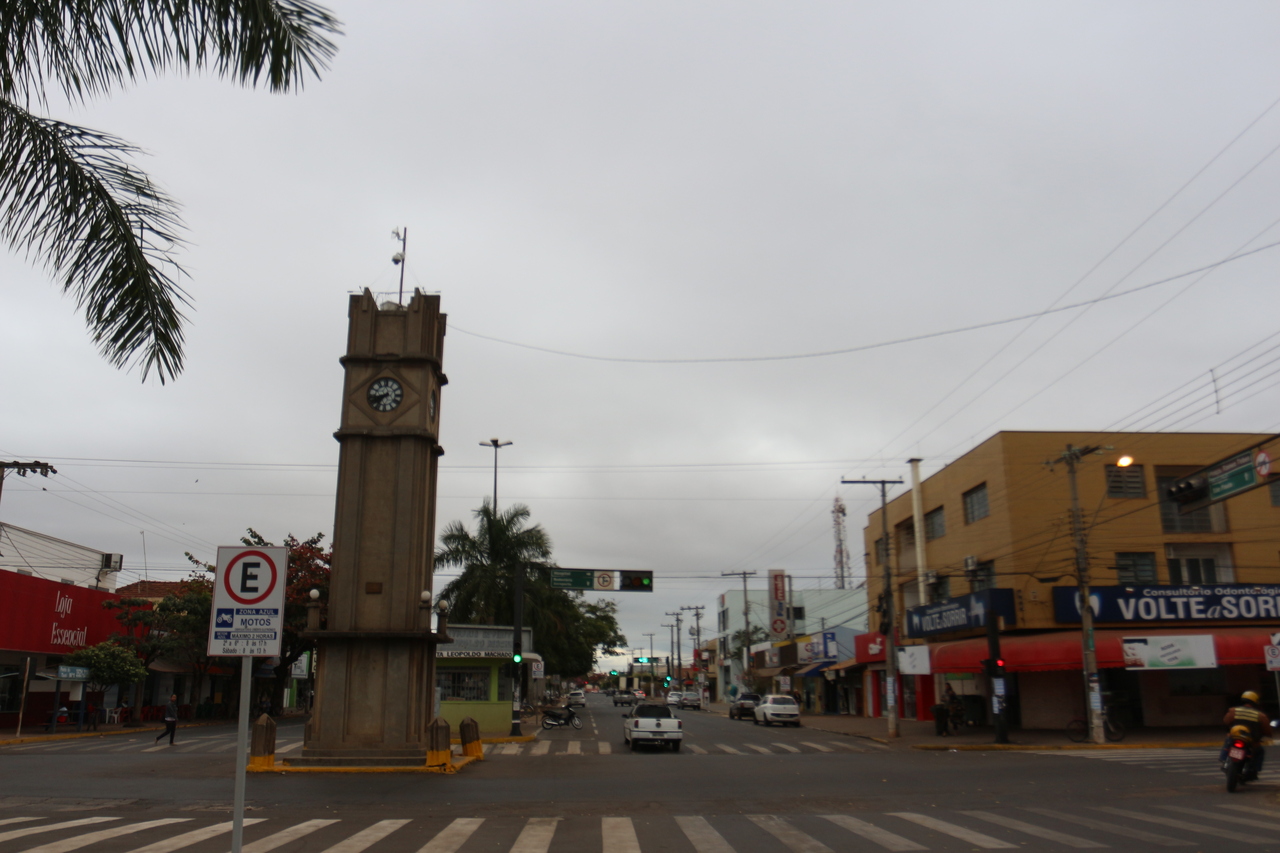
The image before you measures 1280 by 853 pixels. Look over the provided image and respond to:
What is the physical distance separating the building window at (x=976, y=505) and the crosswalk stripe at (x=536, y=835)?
29906 millimetres

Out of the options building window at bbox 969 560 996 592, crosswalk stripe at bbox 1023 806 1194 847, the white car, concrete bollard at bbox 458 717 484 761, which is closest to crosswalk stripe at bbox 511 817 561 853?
crosswalk stripe at bbox 1023 806 1194 847

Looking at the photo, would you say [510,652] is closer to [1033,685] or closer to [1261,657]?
[1033,685]

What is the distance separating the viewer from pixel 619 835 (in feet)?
40.8

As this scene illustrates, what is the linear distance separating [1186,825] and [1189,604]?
2524 cm

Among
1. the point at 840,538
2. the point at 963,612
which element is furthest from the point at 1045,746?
the point at 840,538

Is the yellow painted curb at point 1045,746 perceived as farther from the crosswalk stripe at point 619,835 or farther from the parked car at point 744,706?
the parked car at point 744,706

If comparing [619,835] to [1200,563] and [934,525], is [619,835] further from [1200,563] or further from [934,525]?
[934,525]

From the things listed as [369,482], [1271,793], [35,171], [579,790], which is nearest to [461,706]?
[369,482]

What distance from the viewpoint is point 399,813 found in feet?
48.9

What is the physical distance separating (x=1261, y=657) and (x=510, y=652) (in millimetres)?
26235

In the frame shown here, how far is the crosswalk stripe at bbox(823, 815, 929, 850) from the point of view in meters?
11.4

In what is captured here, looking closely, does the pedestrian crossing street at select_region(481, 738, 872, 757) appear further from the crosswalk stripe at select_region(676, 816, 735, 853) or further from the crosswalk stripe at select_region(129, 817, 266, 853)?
the crosswalk stripe at select_region(676, 816, 735, 853)

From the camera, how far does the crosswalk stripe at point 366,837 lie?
11.2 meters

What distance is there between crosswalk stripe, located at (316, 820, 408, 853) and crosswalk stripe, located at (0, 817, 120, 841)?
4.00 meters
